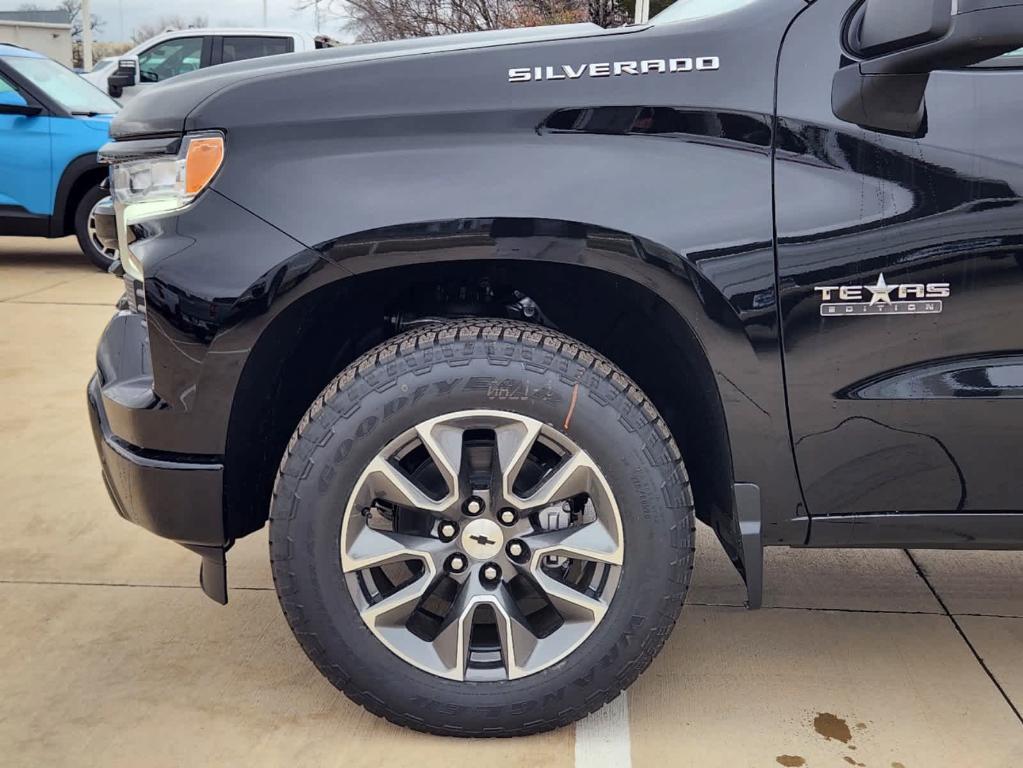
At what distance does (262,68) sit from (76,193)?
687cm

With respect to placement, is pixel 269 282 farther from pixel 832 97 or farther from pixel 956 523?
pixel 956 523

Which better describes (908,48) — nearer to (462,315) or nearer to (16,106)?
(462,315)

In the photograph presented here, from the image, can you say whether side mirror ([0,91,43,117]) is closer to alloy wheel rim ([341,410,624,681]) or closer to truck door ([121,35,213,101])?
truck door ([121,35,213,101])

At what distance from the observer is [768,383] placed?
2252 mm

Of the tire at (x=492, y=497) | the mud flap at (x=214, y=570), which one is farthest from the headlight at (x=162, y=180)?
the mud flap at (x=214, y=570)

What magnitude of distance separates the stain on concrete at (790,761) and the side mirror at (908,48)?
4.49 ft

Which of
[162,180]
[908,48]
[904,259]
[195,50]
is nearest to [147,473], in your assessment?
[162,180]

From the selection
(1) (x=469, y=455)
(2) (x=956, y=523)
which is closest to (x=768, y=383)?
(2) (x=956, y=523)

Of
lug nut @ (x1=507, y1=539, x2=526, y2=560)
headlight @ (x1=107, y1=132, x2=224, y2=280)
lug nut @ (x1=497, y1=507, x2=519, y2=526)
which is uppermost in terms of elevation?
headlight @ (x1=107, y1=132, x2=224, y2=280)

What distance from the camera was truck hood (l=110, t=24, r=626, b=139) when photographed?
7.71 feet

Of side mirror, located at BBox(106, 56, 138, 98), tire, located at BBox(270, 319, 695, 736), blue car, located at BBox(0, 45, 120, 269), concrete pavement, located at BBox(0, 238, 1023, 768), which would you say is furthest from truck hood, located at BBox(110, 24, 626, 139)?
side mirror, located at BBox(106, 56, 138, 98)

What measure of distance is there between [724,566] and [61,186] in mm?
6856

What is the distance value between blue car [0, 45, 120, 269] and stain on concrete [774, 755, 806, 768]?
7246 millimetres

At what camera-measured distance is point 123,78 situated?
12.5 metres
